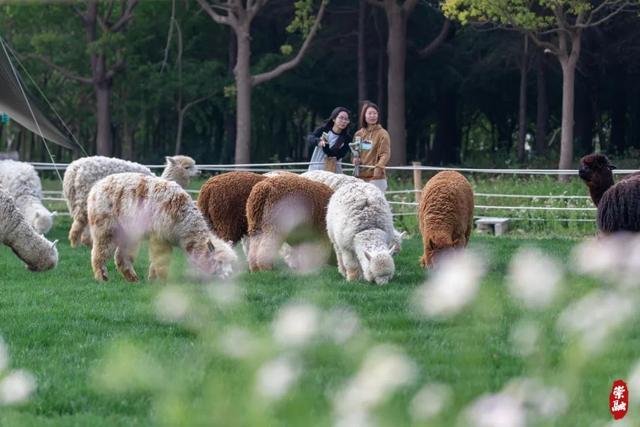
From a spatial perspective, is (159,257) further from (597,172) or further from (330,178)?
(597,172)

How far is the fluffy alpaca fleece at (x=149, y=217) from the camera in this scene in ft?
33.7

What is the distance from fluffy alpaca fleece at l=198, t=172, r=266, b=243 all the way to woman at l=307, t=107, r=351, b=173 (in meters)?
2.08

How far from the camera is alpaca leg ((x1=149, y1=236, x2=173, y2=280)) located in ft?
34.7

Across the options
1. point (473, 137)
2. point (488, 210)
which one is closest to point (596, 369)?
point (488, 210)

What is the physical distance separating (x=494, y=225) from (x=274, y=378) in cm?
1499

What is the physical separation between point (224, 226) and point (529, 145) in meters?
37.0

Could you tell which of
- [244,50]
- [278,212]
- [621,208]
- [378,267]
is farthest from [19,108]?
[244,50]

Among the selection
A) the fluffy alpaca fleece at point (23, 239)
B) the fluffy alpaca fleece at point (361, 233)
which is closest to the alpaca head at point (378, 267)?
the fluffy alpaca fleece at point (361, 233)

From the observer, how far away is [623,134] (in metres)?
35.0

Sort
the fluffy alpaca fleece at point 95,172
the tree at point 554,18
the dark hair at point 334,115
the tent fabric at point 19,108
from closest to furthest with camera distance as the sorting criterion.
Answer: the dark hair at point 334,115 < the fluffy alpaca fleece at point 95,172 < the tent fabric at point 19,108 < the tree at point 554,18

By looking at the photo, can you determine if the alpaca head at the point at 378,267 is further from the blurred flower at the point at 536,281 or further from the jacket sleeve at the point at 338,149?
the blurred flower at the point at 536,281

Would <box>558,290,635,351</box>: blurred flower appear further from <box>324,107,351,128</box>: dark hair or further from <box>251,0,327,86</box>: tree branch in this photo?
<box>251,0,327,86</box>: tree branch

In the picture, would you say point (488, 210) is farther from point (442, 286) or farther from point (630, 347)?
point (442, 286)

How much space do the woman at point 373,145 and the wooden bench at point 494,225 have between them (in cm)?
343
